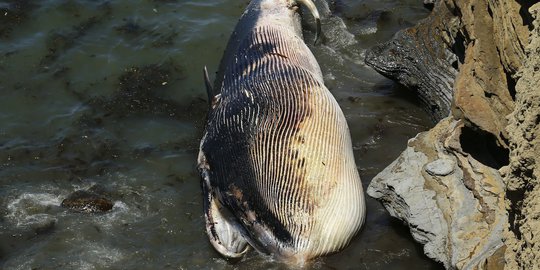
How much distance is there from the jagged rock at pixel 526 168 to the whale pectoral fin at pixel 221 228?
2685mm

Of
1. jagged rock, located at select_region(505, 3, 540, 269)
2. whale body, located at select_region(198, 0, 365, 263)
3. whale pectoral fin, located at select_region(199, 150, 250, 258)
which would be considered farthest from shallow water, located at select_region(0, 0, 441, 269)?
jagged rock, located at select_region(505, 3, 540, 269)

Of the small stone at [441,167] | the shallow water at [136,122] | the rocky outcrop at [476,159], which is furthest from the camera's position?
the shallow water at [136,122]

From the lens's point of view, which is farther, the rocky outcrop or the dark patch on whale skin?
the dark patch on whale skin

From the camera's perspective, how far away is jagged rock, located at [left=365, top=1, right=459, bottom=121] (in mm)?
7617

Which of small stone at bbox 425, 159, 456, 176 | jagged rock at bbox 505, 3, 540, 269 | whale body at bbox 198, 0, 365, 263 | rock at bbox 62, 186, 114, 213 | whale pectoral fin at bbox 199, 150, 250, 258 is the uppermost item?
jagged rock at bbox 505, 3, 540, 269

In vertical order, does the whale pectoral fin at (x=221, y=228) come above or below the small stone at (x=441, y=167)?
below

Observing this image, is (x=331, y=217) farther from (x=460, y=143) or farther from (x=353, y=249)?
(x=460, y=143)

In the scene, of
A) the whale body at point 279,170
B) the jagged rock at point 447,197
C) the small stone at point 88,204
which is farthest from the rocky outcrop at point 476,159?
the small stone at point 88,204

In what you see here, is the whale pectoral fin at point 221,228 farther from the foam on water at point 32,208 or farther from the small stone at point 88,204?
the foam on water at point 32,208

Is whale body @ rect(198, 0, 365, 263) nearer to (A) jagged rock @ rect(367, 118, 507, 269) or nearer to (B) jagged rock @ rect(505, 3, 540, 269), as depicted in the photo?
(A) jagged rock @ rect(367, 118, 507, 269)

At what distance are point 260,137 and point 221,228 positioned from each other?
0.92 meters

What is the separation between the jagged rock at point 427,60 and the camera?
7617 millimetres

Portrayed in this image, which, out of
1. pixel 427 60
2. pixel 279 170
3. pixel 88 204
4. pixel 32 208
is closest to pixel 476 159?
pixel 279 170

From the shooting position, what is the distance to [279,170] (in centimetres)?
631
